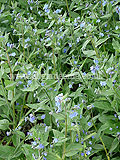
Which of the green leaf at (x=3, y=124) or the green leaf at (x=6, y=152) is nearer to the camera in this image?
the green leaf at (x=6, y=152)

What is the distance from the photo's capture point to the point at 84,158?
6.36 feet

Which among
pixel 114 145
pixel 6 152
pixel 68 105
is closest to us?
pixel 68 105

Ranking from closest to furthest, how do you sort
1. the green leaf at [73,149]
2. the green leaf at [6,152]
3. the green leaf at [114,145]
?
the green leaf at [73,149]
the green leaf at [114,145]
the green leaf at [6,152]

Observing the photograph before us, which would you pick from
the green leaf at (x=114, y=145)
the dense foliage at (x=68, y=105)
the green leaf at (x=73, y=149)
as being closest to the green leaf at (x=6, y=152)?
the dense foliage at (x=68, y=105)

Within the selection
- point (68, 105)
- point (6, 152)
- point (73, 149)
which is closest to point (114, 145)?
point (73, 149)

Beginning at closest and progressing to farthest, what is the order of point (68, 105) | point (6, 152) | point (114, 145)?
1. point (68, 105)
2. point (114, 145)
3. point (6, 152)

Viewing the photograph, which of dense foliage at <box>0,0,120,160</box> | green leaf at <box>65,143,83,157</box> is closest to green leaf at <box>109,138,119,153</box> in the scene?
dense foliage at <box>0,0,120,160</box>

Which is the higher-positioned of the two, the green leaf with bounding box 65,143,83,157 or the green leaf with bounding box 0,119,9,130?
the green leaf with bounding box 0,119,9,130

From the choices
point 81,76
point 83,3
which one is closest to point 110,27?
point 83,3

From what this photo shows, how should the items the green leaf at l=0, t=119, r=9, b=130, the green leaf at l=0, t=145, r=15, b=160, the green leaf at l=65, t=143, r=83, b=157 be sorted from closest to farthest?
the green leaf at l=65, t=143, r=83, b=157 → the green leaf at l=0, t=145, r=15, b=160 → the green leaf at l=0, t=119, r=9, b=130

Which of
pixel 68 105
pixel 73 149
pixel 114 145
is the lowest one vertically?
pixel 114 145

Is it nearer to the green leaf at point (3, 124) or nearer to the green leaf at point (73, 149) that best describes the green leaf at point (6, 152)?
the green leaf at point (3, 124)

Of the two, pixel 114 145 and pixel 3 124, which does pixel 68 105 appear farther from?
pixel 3 124

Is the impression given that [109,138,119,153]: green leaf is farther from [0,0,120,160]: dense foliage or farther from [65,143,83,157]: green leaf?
[65,143,83,157]: green leaf
